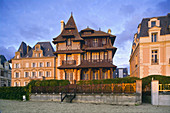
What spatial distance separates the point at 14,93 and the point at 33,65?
591 inches

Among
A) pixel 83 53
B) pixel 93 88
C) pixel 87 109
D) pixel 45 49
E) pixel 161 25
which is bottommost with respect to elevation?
pixel 87 109

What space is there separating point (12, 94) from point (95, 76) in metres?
13.9

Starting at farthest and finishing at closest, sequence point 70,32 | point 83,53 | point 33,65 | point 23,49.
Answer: point 23,49 → point 33,65 → point 70,32 → point 83,53

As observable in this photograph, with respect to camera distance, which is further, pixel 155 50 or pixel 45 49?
pixel 45 49

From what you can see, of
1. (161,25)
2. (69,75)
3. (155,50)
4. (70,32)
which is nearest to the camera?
(155,50)

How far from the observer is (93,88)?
1488 cm

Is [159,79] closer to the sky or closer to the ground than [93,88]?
closer to the sky

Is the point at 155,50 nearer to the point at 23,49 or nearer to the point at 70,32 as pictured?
the point at 70,32

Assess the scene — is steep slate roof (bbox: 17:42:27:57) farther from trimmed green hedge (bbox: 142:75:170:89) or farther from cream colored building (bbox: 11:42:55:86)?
trimmed green hedge (bbox: 142:75:170:89)

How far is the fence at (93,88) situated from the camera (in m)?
13.8

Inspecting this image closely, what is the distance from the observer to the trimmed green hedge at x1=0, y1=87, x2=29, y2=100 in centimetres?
1741

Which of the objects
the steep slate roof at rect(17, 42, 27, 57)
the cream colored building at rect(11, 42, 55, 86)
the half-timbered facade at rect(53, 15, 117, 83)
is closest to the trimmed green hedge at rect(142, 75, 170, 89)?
the half-timbered facade at rect(53, 15, 117, 83)

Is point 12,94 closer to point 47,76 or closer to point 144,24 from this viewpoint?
point 47,76

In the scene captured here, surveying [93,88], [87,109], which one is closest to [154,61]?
[93,88]
